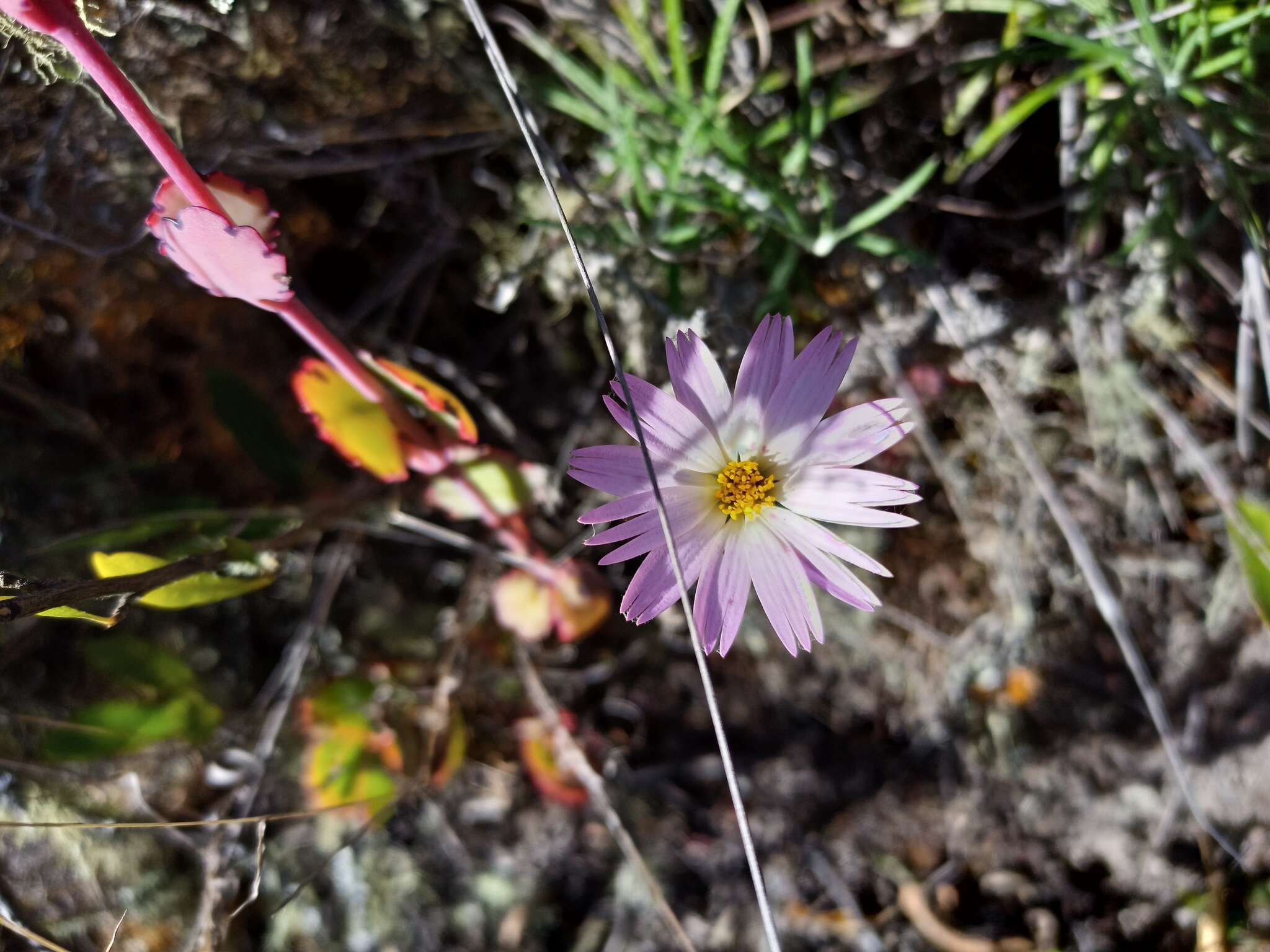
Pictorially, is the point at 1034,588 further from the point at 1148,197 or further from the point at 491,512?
the point at 491,512

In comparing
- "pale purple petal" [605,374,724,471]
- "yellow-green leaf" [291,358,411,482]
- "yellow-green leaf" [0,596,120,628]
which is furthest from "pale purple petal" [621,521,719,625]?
"yellow-green leaf" [0,596,120,628]

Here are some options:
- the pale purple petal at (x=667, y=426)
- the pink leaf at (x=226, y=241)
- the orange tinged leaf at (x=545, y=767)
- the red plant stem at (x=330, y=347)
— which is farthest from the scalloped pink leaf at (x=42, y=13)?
the orange tinged leaf at (x=545, y=767)

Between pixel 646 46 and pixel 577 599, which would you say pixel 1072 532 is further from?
pixel 646 46

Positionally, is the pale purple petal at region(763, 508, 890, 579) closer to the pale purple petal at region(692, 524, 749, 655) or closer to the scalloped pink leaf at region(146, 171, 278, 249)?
the pale purple petal at region(692, 524, 749, 655)

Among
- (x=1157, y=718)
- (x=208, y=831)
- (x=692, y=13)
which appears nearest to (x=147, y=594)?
(x=208, y=831)

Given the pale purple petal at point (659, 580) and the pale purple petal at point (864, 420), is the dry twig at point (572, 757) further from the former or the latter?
the pale purple petal at point (864, 420)
